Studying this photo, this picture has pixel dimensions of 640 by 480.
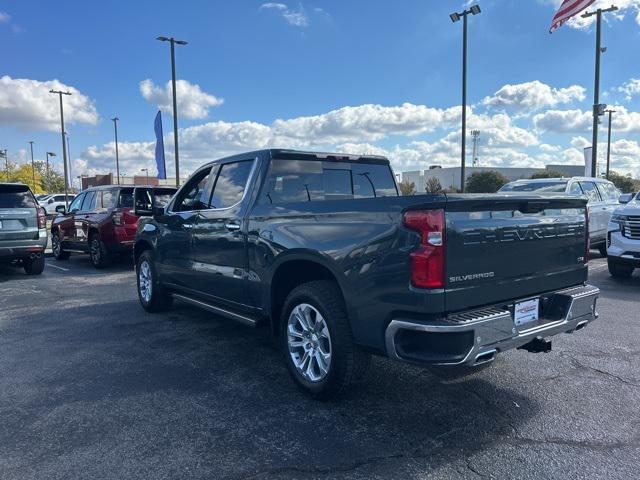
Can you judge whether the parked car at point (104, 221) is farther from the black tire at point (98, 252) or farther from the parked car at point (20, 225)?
the parked car at point (20, 225)

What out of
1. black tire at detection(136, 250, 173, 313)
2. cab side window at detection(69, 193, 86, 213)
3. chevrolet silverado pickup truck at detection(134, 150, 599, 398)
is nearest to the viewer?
chevrolet silverado pickup truck at detection(134, 150, 599, 398)

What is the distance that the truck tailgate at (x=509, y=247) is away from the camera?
321 cm

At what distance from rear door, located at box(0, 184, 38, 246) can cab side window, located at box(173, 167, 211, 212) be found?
545 cm

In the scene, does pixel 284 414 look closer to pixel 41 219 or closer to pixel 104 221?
pixel 41 219

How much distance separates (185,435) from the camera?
340 centimetres

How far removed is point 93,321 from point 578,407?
5.54 m

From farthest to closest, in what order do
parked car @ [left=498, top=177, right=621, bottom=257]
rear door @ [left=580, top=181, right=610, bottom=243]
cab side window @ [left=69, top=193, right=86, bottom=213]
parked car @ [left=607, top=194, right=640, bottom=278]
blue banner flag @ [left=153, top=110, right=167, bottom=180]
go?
1. blue banner flag @ [left=153, top=110, right=167, bottom=180]
2. cab side window @ [left=69, top=193, right=86, bottom=213]
3. rear door @ [left=580, top=181, right=610, bottom=243]
4. parked car @ [left=498, top=177, right=621, bottom=257]
5. parked car @ [left=607, top=194, right=640, bottom=278]

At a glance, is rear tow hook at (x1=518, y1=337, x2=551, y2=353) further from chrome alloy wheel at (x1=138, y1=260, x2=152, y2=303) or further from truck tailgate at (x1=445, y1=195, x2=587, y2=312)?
chrome alloy wheel at (x1=138, y1=260, x2=152, y2=303)

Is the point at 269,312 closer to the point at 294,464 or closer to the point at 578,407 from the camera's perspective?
the point at 294,464

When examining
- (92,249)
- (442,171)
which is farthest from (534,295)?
(442,171)

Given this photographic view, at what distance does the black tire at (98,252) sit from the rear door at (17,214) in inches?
54.3

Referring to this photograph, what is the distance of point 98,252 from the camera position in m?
11.3

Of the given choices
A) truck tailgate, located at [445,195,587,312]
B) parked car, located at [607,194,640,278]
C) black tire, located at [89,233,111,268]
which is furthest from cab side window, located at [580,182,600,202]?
black tire, located at [89,233,111,268]

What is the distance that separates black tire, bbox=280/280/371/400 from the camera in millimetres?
3629
